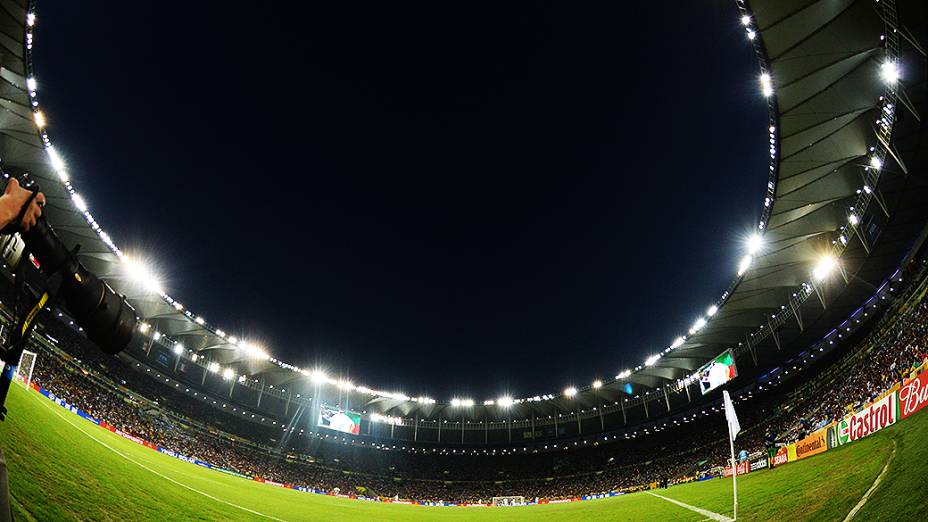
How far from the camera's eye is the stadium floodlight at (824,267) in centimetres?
3328

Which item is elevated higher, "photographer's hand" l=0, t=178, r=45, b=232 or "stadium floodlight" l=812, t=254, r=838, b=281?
"stadium floodlight" l=812, t=254, r=838, b=281

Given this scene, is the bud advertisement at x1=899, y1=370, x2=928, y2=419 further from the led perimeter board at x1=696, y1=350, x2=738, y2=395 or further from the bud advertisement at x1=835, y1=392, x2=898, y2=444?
the led perimeter board at x1=696, y1=350, x2=738, y2=395

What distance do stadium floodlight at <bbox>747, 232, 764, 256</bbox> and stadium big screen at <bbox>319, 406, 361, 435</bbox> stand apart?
50.2 meters

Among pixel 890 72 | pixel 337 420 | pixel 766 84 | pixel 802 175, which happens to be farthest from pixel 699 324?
pixel 337 420

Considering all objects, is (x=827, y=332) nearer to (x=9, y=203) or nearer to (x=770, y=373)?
(x=770, y=373)

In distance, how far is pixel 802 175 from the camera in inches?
1084

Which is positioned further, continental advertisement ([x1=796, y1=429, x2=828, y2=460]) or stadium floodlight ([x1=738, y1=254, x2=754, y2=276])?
stadium floodlight ([x1=738, y1=254, x2=754, y2=276])

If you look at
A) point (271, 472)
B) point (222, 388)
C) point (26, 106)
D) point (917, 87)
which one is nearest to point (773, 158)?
point (917, 87)

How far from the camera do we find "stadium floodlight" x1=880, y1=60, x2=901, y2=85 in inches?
803

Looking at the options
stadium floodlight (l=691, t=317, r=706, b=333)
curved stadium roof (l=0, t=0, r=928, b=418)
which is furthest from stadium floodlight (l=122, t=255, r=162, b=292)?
stadium floodlight (l=691, t=317, r=706, b=333)

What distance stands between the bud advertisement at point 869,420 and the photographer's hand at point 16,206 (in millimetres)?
23918

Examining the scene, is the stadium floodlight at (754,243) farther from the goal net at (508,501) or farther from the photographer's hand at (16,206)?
the goal net at (508,501)

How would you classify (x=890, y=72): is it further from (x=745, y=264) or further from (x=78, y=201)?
(x=78, y=201)

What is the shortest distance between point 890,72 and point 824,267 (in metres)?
17.7
